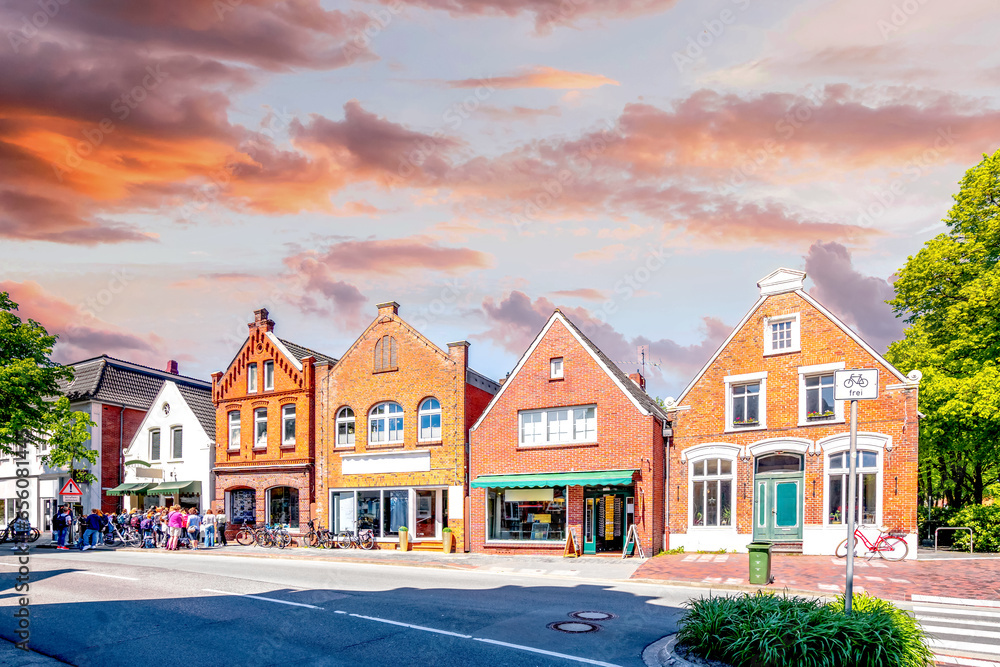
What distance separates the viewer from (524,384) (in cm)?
2894

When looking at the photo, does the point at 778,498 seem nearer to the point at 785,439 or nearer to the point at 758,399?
the point at 785,439

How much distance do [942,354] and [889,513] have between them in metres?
7.90

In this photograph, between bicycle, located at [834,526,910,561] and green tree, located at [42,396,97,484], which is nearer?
bicycle, located at [834,526,910,561]

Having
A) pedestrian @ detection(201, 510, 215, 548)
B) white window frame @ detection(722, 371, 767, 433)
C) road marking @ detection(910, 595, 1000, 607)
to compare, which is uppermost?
white window frame @ detection(722, 371, 767, 433)

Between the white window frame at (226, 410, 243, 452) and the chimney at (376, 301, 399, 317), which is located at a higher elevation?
the chimney at (376, 301, 399, 317)

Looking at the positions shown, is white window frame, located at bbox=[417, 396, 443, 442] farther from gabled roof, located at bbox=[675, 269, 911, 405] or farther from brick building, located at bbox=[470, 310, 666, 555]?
gabled roof, located at bbox=[675, 269, 911, 405]

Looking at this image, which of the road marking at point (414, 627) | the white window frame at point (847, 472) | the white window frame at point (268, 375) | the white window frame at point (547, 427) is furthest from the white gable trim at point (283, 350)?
the road marking at point (414, 627)

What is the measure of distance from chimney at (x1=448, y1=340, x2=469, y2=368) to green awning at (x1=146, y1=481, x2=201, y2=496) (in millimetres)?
16019

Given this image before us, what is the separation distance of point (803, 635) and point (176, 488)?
111 feet

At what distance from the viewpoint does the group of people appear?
1228 inches

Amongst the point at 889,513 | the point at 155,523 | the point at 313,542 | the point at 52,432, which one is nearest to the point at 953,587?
the point at 889,513

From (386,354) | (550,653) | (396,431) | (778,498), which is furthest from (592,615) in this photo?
(386,354)

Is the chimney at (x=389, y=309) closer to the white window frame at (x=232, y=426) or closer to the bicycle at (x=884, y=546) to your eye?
the white window frame at (x=232, y=426)

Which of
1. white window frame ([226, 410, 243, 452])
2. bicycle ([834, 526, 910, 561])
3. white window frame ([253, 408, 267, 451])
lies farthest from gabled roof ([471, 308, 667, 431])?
white window frame ([226, 410, 243, 452])
